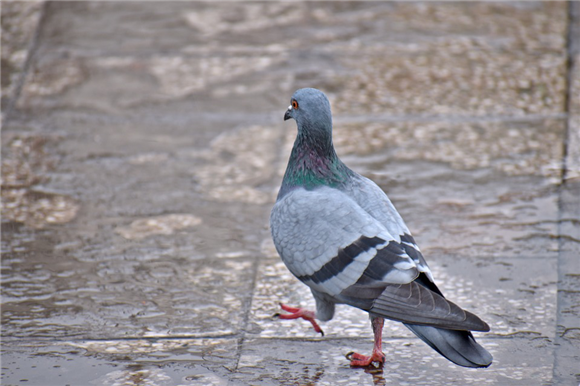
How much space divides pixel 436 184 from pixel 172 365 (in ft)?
8.33

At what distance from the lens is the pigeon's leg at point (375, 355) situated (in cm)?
383

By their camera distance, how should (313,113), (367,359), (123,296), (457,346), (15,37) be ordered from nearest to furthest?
(457,346) < (367,359) < (313,113) < (123,296) < (15,37)

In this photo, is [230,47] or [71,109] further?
[230,47]

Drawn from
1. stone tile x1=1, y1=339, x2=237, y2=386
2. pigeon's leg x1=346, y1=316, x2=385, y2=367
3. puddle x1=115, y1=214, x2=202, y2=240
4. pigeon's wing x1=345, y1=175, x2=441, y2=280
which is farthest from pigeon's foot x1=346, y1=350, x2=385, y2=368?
puddle x1=115, y1=214, x2=202, y2=240

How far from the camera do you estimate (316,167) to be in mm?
4098

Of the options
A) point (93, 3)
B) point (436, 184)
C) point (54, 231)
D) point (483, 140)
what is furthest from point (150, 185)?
point (93, 3)

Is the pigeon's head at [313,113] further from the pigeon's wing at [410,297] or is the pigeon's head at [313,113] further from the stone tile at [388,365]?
the stone tile at [388,365]

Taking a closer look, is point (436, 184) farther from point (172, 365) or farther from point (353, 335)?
A: point (172, 365)

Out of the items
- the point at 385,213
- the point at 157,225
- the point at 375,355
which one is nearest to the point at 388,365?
the point at 375,355

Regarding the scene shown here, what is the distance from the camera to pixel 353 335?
4.14m

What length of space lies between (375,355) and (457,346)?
1.80ft

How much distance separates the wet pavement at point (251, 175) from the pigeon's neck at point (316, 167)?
2.47 feet

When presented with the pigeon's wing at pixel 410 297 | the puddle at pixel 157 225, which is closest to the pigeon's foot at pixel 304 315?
the pigeon's wing at pixel 410 297

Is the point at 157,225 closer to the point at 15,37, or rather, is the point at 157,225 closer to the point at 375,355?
the point at 375,355
